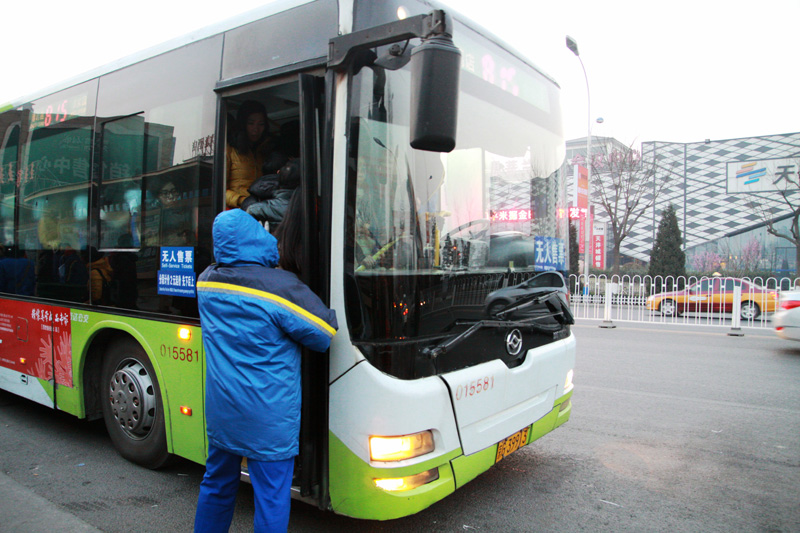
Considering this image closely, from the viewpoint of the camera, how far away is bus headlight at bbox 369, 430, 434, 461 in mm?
2727

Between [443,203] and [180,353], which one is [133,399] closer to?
[180,353]

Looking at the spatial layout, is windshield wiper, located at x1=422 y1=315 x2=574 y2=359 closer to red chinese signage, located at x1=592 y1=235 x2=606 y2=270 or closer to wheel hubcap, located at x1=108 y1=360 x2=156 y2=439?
wheel hubcap, located at x1=108 y1=360 x2=156 y2=439

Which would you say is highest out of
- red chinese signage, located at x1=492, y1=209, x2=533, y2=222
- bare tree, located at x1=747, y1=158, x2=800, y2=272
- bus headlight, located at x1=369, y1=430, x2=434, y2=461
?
bare tree, located at x1=747, y1=158, x2=800, y2=272

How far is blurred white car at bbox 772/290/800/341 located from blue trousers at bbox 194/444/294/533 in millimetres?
9887

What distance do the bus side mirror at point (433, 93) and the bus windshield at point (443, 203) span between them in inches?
15.7

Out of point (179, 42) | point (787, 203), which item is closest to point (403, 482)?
point (179, 42)

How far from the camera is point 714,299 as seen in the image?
1709 centimetres

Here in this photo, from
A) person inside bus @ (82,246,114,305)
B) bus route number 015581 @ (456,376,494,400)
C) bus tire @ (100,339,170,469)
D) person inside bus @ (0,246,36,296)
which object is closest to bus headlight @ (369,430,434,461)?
bus route number 015581 @ (456,376,494,400)

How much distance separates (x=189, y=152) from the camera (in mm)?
3613

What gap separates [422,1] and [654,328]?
12406mm

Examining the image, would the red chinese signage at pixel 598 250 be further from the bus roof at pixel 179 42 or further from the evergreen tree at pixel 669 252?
the bus roof at pixel 179 42

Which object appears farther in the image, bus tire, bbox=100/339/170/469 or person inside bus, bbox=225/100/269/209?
bus tire, bbox=100/339/170/469

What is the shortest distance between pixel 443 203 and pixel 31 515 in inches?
127

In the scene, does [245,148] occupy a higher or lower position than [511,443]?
higher
